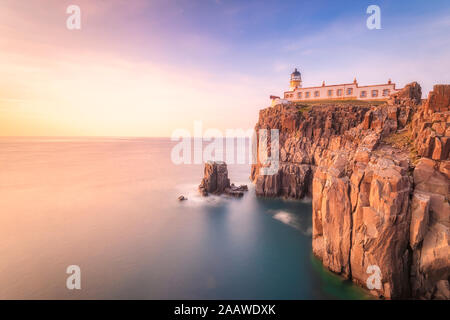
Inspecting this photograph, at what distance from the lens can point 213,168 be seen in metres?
33.8

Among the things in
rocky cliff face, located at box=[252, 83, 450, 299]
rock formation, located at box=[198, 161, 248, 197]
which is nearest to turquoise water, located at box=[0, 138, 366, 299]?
rock formation, located at box=[198, 161, 248, 197]

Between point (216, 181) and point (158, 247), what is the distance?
57.6ft

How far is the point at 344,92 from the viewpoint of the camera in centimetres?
3844

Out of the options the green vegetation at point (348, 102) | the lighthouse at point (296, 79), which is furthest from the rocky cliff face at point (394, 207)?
the lighthouse at point (296, 79)

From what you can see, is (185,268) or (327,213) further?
(185,268)

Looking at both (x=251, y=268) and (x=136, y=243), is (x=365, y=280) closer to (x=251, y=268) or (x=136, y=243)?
(x=251, y=268)

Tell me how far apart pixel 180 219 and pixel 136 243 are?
22.1 feet

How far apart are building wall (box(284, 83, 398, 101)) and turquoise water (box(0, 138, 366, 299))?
1017 inches

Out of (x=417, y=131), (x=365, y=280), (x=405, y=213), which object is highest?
(x=417, y=131)

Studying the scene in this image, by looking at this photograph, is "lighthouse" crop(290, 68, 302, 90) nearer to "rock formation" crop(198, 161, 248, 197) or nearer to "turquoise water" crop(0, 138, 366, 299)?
"rock formation" crop(198, 161, 248, 197)

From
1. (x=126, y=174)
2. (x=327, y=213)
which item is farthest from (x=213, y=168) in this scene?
(x=126, y=174)

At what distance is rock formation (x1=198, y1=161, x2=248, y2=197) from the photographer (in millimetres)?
33875

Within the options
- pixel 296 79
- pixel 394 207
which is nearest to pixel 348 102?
pixel 296 79
